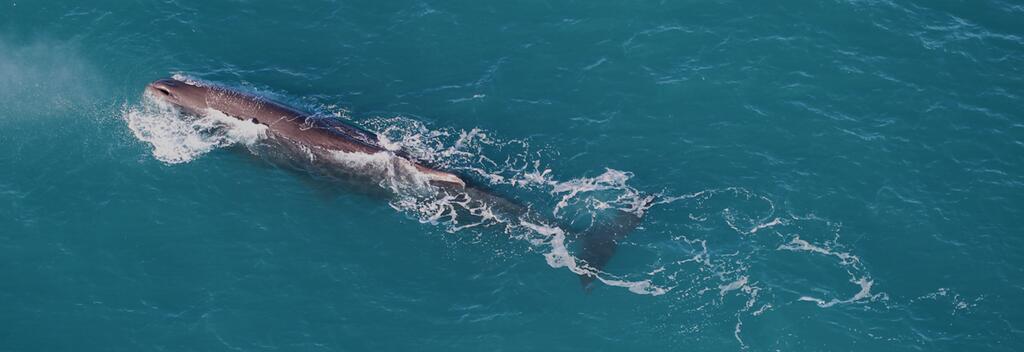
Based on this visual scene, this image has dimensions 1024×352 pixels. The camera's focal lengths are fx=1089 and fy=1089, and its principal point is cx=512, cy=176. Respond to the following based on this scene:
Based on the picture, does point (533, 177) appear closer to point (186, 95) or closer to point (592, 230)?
point (592, 230)

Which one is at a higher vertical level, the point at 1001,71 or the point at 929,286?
the point at 1001,71

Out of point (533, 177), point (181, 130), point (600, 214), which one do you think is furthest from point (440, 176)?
point (181, 130)

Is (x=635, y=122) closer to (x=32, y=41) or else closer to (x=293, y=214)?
(x=293, y=214)

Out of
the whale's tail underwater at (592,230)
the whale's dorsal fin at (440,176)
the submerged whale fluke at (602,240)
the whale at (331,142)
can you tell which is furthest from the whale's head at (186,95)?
the submerged whale fluke at (602,240)

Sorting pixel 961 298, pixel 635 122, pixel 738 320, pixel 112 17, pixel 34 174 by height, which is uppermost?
pixel 112 17

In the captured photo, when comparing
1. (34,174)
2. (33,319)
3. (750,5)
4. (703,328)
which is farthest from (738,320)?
(34,174)

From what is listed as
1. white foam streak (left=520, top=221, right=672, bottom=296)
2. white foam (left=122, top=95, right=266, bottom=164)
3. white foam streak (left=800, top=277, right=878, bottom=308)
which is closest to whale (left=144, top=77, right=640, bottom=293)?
white foam streak (left=520, top=221, right=672, bottom=296)
